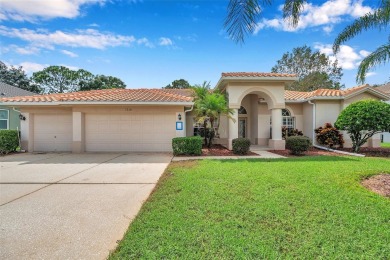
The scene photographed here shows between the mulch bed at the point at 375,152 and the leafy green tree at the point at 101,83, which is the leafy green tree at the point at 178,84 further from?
the mulch bed at the point at 375,152

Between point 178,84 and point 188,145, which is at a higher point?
point 178,84

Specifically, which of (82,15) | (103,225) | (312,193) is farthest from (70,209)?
(82,15)

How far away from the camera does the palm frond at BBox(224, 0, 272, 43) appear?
5007 mm

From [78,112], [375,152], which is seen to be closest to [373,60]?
[375,152]

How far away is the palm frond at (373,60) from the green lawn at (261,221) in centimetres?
380

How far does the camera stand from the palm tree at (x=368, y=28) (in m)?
6.81

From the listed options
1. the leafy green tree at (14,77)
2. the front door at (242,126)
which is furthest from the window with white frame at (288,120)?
the leafy green tree at (14,77)

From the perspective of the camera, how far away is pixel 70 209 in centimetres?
479

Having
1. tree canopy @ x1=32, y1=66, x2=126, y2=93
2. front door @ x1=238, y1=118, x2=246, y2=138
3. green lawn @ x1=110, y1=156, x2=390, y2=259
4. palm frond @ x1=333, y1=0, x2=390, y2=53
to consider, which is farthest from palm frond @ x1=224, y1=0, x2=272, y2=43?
tree canopy @ x1=32, y1=66, x2=126, y2=93

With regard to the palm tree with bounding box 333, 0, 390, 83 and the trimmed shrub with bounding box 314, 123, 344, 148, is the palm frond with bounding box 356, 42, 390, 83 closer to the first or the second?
the palm tree with bounding box 333, 0, 390, 83

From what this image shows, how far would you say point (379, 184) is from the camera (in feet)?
20.7

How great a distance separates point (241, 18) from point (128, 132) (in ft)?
37.6

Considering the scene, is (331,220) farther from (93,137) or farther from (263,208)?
(93,137)

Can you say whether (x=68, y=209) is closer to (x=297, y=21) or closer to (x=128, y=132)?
(x=297, y=21)
